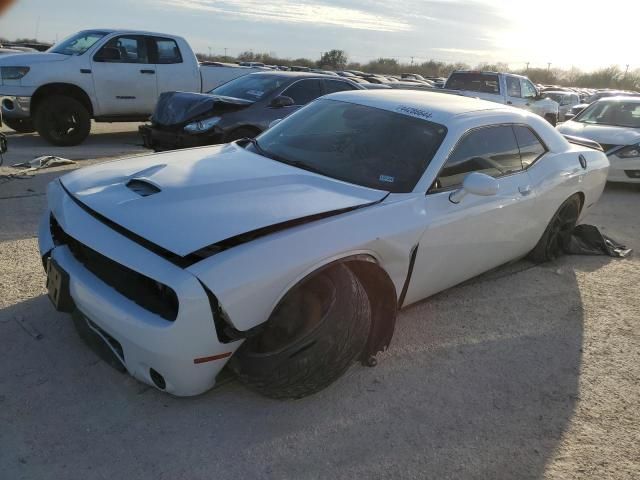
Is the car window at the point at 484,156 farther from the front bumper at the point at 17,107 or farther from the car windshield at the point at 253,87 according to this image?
the front bumper at the point at 17,107

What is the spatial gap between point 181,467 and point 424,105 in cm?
282

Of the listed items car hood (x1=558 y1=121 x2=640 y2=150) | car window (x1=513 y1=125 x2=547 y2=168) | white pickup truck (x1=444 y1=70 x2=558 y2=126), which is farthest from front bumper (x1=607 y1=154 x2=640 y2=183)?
car window (x1=513 y1=125 x2=547 y2=168)

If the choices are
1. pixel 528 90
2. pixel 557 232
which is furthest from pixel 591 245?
pixel 528 90

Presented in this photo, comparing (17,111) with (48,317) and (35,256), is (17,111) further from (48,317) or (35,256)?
(48,317)

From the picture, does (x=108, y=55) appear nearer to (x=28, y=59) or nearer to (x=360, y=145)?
(x=28, y=59)

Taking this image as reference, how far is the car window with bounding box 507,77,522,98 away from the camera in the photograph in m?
13.2

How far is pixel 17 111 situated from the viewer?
343 inches

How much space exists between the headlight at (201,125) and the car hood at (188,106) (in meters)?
0.07

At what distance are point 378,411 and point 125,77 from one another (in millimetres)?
8689

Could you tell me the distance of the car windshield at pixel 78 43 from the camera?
9312 millimetres

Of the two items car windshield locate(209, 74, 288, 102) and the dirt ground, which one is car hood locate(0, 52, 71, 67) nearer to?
car windshield locate(209, 74, 288, 102)

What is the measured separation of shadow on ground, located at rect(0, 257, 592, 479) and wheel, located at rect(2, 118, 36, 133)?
6.81 metres

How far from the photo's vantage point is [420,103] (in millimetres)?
3951

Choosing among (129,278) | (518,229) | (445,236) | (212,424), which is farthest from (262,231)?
(518,229)
